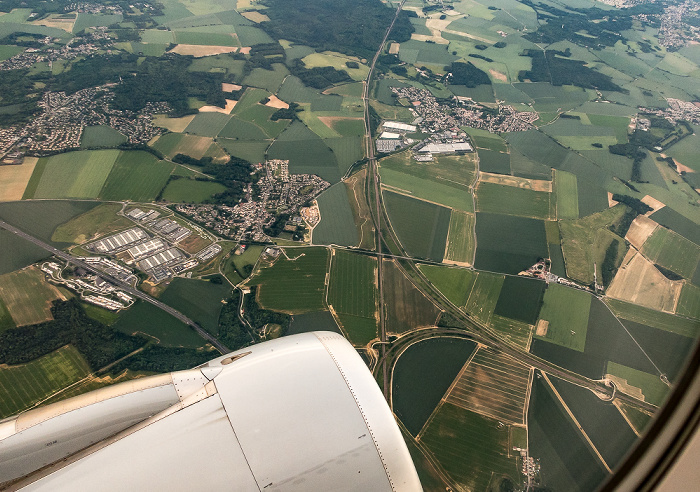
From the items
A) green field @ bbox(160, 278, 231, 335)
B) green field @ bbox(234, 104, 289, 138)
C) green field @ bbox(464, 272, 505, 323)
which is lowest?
green field @ bbox(160, 278, 231, 335)

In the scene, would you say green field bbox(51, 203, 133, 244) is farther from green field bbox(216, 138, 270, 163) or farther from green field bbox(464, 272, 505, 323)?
green field bbox(464, 272, 505, 323)

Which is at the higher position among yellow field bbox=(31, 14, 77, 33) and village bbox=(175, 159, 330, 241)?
yellow field bbox=(31, 14, 77, 33)

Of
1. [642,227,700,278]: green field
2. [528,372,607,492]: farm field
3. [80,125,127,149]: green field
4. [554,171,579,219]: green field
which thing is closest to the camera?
[528,372,607,492]: farm field

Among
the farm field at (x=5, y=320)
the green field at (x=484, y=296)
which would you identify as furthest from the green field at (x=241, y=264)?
the green field at (x=484, y=296)

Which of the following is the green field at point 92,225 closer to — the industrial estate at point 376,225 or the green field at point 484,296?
the industrial estate at point 376,225

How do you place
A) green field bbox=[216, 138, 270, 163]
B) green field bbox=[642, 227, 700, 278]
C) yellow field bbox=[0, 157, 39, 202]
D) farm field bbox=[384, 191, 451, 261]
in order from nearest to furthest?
green field bbox=[642, 227, 700, 278]
farm field bbox=[384, 191, 451, 261]
yellow field bbox=[0, 157, 39, 202]
green field bbox=[216, 138, 270, 163]

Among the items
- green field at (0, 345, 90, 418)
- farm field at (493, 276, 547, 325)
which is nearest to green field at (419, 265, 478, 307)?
farm field at (493, 276, 547, 325)

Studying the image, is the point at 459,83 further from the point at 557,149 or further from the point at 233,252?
the point at 233,252
